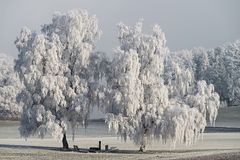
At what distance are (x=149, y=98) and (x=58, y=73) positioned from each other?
10.2 m

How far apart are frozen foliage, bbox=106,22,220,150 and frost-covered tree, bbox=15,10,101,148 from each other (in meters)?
4.01

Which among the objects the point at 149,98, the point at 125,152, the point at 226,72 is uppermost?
the point at 226,72

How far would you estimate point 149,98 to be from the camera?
188ft

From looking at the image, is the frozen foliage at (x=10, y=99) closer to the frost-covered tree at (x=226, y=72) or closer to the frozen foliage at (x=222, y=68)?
the frozen foliage at (x=222, y=68)

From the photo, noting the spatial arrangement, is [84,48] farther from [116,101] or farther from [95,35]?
[116,101]

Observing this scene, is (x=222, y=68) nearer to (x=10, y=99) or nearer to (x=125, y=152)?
(x=10, y=99)

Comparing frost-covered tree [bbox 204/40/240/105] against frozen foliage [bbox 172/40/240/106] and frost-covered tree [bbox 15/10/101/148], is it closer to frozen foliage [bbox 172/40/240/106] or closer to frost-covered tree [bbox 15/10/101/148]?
frozen foliage [bbox 172/40/240/106]

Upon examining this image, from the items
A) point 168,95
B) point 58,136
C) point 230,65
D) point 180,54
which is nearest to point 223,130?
point 168,95

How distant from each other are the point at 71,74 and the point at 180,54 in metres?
130

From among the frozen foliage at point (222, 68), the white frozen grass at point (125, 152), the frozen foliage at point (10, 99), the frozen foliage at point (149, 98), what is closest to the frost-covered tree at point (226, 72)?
the frozen foliage at point (222, 68)

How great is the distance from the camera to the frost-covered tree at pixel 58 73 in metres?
57.9

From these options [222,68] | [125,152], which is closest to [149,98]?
[125,152]

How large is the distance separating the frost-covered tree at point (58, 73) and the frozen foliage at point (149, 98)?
4015 millimetres

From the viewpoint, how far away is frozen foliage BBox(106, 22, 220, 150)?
55.0m
